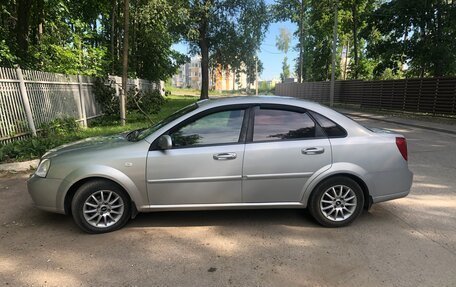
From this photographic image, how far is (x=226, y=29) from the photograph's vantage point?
32.0 m

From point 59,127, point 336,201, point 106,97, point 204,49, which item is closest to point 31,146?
point 59,127

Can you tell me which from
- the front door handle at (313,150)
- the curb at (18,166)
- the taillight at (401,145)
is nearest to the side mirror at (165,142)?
the front door handle at (313,150)

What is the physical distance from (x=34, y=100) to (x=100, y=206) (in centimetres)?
693

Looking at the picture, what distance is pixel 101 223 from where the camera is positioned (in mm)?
4379

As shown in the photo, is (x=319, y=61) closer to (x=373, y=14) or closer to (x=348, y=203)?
(x=373, y=14)

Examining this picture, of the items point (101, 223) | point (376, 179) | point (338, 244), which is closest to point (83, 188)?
point (101, 223)

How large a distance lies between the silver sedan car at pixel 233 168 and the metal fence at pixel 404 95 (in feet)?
53.9

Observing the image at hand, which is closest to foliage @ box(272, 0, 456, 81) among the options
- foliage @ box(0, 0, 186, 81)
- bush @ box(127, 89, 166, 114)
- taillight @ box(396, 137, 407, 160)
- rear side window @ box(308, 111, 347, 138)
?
foliage @ box(0, 0, 186, 81)

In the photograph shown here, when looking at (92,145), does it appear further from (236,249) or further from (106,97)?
→ (106,97)

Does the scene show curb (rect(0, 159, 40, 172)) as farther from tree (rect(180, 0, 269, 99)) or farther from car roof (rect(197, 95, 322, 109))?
tree (rect(180, 0, 269, 99))

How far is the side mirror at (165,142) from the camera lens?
4219 mm

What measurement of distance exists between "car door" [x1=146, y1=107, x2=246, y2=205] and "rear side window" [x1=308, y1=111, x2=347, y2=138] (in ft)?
3.16

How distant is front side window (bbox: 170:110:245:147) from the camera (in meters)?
4.41

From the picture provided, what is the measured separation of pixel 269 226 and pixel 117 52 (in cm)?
2249
